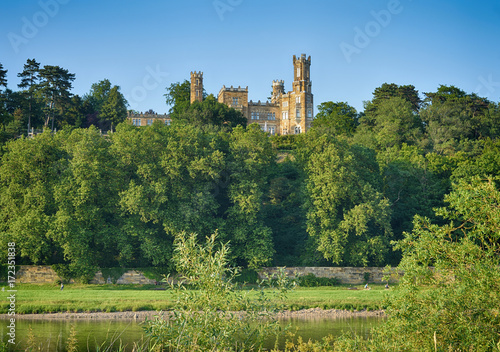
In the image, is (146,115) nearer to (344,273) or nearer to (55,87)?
(55,87)

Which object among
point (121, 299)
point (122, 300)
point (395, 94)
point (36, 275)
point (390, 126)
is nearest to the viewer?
point (122, 300)

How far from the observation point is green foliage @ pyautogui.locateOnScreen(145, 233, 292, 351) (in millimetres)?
12633

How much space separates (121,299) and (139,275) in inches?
352

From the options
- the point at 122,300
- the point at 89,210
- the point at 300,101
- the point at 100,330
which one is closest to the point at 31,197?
the point at 89,210

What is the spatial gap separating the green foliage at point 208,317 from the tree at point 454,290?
344 centimetres

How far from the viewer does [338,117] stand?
3302 inches

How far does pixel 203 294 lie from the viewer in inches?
518

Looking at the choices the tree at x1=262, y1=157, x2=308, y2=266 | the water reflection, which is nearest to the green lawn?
the water reflection

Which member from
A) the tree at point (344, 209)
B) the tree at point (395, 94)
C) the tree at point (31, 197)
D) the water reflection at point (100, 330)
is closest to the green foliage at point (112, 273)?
the tree at point (31, 197)

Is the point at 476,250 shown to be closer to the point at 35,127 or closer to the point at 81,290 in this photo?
the point at 81,290

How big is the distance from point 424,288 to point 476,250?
1744 mm

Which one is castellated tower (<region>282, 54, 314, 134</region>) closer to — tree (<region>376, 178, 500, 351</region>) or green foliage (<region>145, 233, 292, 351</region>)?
tree (<region>376, 178, 500, 351</region>)

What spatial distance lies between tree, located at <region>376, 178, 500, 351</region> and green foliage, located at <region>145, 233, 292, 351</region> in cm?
344

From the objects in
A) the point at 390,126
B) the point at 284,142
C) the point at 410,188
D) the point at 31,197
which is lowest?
the point at 31,197
